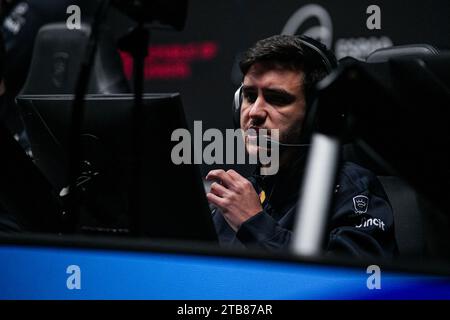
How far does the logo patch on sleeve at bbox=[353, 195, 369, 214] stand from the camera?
131 centimetres

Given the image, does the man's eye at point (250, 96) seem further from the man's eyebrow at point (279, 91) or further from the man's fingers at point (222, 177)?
the man's fingers at point (222, 177)

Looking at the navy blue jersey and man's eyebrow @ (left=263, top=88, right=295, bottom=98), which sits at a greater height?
man's eyebrow @ (left=263, top=88, right=295, bottom=98)

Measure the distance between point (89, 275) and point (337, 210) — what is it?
0.83m

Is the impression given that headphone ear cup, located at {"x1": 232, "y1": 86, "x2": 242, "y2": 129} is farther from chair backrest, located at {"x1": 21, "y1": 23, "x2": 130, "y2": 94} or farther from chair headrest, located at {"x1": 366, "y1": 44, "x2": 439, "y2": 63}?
chair backrest, located at {"x1": 21, "y1": 23, "x2": 130, "y2": 94}

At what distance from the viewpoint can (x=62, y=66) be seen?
2.60 m

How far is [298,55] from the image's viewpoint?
1.49 metres

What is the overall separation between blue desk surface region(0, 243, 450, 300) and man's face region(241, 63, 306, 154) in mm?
937

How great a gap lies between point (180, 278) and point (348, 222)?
806 millimetres

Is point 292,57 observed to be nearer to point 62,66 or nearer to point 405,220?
point 405,220

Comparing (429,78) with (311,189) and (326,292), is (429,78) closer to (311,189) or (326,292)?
(311,189)

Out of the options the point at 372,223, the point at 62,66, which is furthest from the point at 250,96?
the point at 62,66

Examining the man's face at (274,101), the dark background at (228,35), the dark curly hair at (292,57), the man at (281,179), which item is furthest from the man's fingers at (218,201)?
the dark background at (228,35)

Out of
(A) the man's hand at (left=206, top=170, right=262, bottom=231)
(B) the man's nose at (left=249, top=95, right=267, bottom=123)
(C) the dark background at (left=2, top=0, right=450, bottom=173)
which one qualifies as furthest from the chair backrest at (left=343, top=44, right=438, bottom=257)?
(C) the dark background at (left=2, top=0, right=450, bottom=173)
